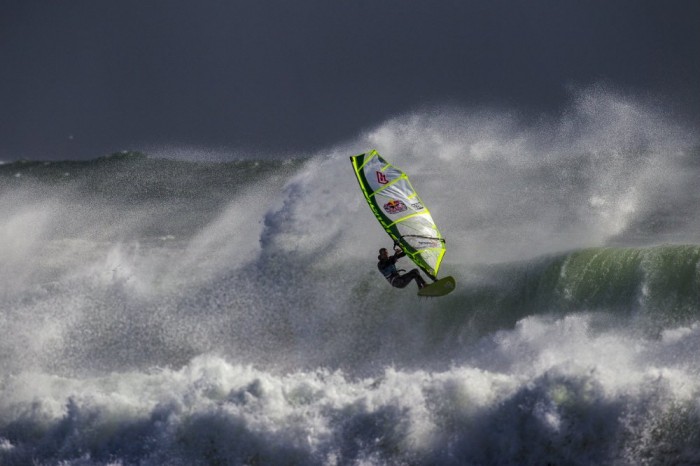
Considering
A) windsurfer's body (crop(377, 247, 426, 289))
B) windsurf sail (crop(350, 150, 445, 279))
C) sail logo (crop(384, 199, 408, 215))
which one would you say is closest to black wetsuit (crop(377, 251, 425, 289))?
windsurfer's body (crop(377, 247, 426, 289))

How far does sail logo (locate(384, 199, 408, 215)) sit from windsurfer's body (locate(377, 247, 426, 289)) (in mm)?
641

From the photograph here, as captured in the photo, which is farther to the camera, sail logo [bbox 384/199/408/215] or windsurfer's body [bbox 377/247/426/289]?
sail logo [bbox 384/199/408/215]

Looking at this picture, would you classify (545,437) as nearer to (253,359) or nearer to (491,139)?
(253,359)

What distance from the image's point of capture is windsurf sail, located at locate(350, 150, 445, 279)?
1400 cm

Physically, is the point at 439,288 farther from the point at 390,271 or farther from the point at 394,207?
the point at 394,207

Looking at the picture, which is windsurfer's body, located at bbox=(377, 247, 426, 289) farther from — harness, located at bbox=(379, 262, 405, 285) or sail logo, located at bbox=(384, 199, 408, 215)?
sail logo, located at bbox=(384, 199, 408, 215)

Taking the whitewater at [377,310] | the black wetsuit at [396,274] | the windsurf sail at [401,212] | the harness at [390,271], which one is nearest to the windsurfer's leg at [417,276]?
the black wetsuit at [396,274]

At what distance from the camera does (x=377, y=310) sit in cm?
1552

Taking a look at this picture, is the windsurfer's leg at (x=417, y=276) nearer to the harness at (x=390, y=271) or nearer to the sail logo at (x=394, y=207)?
the harness at (x=390, y=271)

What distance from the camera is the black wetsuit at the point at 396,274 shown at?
13969 millimetres

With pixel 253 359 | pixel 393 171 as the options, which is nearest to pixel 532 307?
pixel 393 171

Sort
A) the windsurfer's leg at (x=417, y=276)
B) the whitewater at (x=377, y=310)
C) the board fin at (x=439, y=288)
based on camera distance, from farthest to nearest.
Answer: the windsurfer's leg at (x=417, y=276), the board fin at (x=439, y=288), the whitewater at (x=377, y=310)

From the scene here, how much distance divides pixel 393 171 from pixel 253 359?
11.2ft

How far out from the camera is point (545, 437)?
11.1 metres
